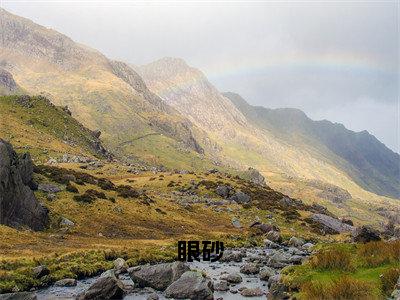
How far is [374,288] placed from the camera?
73.8 feet

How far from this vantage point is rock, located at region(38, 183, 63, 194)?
64.8 m

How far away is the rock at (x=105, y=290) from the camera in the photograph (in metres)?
29.7

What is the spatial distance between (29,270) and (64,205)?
27916mm

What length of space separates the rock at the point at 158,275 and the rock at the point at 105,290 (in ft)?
10.5

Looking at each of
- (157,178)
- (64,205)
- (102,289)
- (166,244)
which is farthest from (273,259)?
(157,178)

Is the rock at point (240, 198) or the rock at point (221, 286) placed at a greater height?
the rock at point (240, 198)

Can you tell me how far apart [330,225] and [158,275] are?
76.5 m

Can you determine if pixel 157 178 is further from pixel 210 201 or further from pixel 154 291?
pixel 154 291

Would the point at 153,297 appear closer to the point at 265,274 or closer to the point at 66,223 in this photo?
the point at 265,274

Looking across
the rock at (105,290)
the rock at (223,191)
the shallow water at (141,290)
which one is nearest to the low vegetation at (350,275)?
the shallow water at (141,290)

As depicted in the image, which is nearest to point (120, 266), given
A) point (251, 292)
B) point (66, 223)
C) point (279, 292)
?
point (251, 292)

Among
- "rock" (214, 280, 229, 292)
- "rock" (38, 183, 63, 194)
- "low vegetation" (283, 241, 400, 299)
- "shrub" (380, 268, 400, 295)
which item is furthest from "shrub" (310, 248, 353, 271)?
"rock" (38, 183, 63, 194)

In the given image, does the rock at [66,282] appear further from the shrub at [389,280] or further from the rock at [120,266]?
the shrub at [389,280]

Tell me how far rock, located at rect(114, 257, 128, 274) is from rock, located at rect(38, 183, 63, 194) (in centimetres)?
2735
